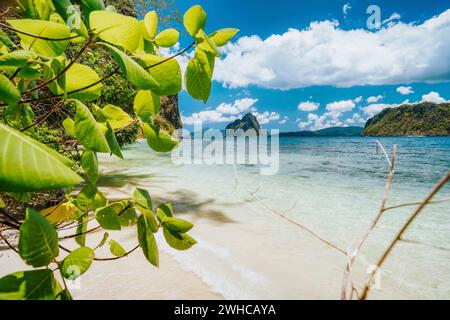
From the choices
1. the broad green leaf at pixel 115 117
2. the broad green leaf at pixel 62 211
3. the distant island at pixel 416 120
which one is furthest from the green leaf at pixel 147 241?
the distant island at pixel 416 120

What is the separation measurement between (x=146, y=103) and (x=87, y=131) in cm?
20

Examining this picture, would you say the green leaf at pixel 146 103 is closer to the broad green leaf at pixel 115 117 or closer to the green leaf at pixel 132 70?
the broad green leaf at pixel 115 117

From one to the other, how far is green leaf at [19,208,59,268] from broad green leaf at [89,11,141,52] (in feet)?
0.89

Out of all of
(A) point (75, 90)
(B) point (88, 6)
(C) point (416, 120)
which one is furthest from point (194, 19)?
(C) point (416, 120)

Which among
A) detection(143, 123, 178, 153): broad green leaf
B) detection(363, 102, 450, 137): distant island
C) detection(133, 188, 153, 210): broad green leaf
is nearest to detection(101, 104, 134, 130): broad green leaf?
detection(143, 123, 178, 153): broad green leaf

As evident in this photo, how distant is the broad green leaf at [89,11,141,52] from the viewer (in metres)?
0.39

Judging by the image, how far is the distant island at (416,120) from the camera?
314 ft

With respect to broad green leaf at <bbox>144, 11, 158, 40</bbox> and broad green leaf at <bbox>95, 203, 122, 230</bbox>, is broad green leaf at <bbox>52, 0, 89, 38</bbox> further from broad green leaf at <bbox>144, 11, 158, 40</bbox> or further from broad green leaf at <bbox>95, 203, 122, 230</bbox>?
broad green leaf at <bbox>95, 203, 122, 230</bbox>

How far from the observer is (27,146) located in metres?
0.27

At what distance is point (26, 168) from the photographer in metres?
0.26

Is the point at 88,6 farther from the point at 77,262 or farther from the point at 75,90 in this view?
the point at 77,262

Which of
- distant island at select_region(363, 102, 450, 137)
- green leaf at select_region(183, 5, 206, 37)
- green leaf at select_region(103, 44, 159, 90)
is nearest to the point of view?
green leaf at select_region(103, 44, 159, 90)
